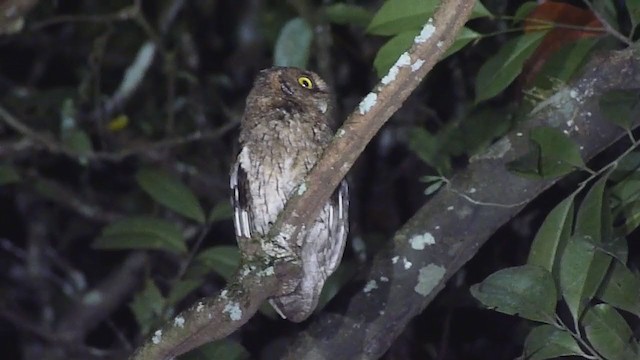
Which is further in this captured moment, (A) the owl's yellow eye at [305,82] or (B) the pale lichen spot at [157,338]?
(A) the owl's yellow eye at [305,82]

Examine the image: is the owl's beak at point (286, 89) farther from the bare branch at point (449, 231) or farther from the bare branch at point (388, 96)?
the bare branch at point (388, 96)

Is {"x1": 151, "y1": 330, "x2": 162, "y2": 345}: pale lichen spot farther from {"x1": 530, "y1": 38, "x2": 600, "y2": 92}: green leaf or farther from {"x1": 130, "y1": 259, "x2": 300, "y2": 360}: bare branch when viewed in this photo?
{"x1": 530, "y1": 38, "x2": 600, "y2": 92}: green leaf

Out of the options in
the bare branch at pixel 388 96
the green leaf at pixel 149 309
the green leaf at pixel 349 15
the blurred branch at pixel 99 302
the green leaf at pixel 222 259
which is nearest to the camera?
the bare branch at pixel 388 96

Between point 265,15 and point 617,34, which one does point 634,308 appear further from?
point 265,15

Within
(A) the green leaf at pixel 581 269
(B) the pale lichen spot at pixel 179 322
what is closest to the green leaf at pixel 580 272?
(A) the green leaf at pixel 581 269

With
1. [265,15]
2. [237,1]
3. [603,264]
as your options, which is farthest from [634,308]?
[237,1]

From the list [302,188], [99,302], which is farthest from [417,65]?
[99,302]

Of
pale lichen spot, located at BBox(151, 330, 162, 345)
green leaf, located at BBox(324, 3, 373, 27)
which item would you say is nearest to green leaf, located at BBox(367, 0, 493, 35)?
green leaf, located at BBox(324, 3, 373, 27)
